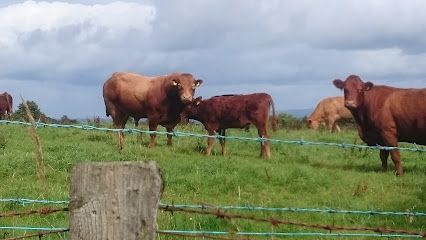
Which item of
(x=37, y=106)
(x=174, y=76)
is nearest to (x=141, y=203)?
(x=174, y=76)

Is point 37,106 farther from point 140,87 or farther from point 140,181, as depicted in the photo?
point 140,181

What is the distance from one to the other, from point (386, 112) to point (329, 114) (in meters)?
16.9

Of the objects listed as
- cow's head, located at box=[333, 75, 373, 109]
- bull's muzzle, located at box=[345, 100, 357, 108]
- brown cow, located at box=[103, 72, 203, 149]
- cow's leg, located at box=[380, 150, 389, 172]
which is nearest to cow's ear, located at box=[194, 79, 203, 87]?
brown cow, located at box=[103, 72, 203, 149]

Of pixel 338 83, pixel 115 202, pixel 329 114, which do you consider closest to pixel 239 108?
pixel 338 83

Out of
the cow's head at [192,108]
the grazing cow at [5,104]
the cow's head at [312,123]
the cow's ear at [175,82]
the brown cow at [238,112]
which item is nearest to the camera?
the brown cow at [238,112]

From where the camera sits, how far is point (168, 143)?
52.9 feet

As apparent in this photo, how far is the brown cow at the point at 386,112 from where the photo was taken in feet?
46.2

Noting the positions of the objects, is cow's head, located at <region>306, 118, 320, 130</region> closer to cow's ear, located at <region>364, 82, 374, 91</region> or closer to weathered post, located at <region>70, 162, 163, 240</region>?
cow's ear, located at <region>364, 82, 374, 91</region>

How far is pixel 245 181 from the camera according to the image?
1086cm

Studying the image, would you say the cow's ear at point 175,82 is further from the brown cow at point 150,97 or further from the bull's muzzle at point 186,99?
the bull's muzzle at point 186,99

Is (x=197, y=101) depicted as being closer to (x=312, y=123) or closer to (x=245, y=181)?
(x=245, y=181)

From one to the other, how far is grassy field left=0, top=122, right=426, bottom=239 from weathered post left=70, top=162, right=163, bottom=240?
3.56m

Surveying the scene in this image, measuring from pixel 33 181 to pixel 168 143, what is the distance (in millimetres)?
6121

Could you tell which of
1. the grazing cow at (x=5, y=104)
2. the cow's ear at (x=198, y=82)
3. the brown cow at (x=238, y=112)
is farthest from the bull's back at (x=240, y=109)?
the grazing cow at (x=5, y=104)
